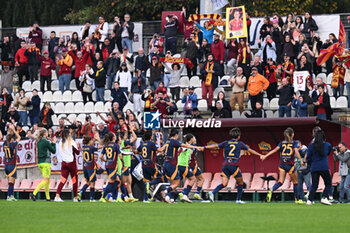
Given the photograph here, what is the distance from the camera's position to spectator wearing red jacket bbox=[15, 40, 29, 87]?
1356 inches

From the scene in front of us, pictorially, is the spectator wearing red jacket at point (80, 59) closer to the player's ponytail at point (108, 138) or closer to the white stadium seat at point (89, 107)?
the white stadium seat at point (89, 107)

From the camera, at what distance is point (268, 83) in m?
28.3

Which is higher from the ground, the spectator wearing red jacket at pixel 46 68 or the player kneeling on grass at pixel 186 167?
the spectator wearing red jacket at pixel 46 68

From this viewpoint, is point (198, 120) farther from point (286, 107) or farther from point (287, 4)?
point (287, 4)

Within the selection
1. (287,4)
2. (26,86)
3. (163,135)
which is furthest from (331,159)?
(287,4)

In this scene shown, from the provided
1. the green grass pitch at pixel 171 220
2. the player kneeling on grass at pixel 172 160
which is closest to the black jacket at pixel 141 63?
the player kneeling on grass at pixel 172 160

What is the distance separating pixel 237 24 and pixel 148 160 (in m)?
9.31

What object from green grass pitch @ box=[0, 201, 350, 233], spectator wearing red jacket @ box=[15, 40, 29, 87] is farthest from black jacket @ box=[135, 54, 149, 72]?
green grass pitch @ box=[0, 201, 350, 233]

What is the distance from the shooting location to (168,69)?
31.1 m

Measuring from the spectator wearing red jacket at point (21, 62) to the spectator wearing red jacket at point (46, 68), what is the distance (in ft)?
2.14

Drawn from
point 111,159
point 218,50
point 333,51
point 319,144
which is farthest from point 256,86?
point 319,144

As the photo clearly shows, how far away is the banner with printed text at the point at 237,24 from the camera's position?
98.2ft

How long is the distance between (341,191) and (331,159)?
3719mm

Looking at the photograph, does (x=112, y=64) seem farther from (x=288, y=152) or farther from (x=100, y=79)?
(x=288, y=152)
